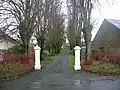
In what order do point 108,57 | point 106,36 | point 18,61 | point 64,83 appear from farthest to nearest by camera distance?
point 106,36
point 108,57
point 18,61
point 64,83

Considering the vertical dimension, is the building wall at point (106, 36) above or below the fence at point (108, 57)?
above

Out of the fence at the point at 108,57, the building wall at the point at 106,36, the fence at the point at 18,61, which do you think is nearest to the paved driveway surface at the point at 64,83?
the fence at the point at 18,61

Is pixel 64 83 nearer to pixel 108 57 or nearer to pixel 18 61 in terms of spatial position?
pixel 18 61

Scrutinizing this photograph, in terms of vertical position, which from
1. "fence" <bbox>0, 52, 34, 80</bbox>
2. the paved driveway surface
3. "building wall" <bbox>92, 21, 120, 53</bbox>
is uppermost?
"building wall" <bbox>92, 21, 120, 53</bbox>

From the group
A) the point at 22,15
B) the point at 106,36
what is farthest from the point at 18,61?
the point at 106,36

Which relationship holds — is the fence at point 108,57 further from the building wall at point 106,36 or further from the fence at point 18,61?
the building wall at point 106,36

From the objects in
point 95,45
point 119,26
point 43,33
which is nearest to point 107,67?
point 43,33

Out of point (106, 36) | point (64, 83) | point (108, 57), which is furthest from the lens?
point (106, 36)

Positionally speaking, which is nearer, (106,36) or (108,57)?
(108,57)

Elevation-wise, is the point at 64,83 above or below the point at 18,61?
below

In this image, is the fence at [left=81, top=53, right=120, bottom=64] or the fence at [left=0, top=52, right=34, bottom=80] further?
the fence at [left=81, top=53, right=120, bottom=64]

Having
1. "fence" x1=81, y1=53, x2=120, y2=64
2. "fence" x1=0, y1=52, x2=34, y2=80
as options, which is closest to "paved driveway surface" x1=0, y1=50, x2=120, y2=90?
"fence" x1=0, y1=52, x2=34, y2=80

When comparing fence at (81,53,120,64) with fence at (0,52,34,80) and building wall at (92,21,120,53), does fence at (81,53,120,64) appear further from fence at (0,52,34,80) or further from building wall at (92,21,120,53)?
building wall at (92,21,120,53)

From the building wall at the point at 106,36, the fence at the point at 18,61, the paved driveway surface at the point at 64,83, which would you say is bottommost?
the paved driveway surface at the point at 64,83
